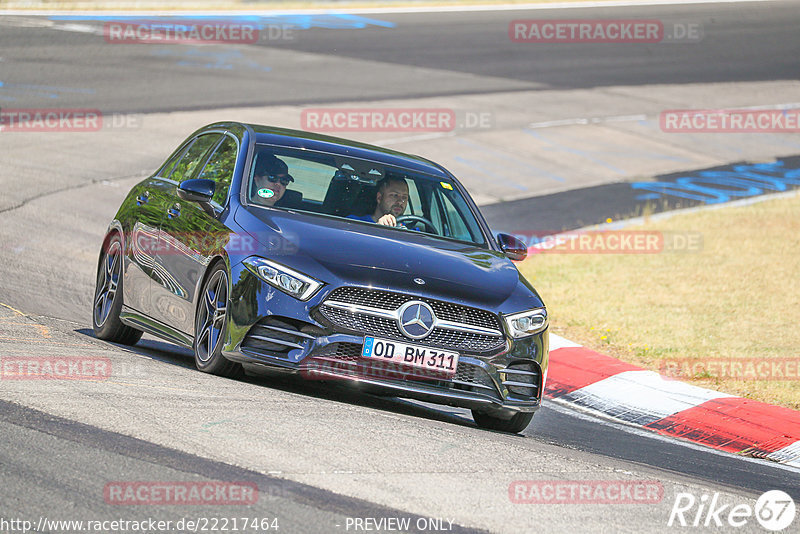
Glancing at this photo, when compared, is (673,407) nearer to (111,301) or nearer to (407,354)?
(407,354)

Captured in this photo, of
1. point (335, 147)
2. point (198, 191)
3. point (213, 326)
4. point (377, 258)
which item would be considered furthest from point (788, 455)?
point (198, 191)

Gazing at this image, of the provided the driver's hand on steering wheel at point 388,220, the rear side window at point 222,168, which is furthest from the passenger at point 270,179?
the driver's hand on steering wheel at point 388,220

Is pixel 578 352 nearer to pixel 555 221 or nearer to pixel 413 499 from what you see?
pixel 413 499

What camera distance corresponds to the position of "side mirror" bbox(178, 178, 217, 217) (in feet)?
26.0

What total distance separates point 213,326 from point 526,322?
6.23 feet

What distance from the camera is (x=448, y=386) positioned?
23.7ft

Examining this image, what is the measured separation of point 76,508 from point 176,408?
1.56m

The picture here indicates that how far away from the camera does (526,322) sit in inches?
296

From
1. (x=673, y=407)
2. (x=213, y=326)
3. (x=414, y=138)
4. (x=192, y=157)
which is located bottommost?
(x=414, y=138)

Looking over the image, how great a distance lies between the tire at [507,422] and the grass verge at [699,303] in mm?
2653

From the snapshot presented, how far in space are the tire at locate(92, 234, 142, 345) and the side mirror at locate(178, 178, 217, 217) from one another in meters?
1.38

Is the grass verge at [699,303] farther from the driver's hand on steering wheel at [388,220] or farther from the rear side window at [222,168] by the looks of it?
the rear side window at [222,168]

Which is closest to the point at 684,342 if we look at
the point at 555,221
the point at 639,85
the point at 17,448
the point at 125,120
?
the point at 555,221

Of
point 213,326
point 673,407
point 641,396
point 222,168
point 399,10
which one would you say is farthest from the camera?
point 399,10
